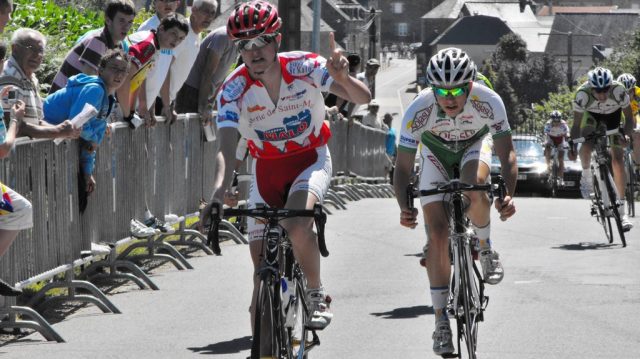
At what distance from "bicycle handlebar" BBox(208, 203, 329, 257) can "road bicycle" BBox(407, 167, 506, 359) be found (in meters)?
1.37

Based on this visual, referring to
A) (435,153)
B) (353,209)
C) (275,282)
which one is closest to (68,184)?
(435,153)

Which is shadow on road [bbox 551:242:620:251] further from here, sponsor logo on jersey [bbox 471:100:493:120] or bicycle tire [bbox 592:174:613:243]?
sponsor logo on jersey [bbox 471:100:493:120]

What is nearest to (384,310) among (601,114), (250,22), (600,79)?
(250,22)

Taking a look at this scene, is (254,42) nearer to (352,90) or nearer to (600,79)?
(352,90)

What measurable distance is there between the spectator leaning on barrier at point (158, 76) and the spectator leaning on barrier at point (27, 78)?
2371mm

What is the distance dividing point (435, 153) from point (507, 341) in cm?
137

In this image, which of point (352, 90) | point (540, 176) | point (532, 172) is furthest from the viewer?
point (532, 172)

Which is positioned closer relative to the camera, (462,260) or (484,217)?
(462,260)

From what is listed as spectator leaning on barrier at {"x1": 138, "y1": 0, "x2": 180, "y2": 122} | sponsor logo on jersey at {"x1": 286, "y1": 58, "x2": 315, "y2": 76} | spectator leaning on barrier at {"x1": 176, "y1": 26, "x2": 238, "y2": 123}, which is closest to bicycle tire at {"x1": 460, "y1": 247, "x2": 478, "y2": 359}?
sponsor logo on jersey at {"x1": 286, "y1": 58, "x2": 315, "y2": 76}

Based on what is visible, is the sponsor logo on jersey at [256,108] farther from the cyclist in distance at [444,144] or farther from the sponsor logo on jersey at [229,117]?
the cyclist in distance at [444,144]

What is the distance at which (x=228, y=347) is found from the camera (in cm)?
927

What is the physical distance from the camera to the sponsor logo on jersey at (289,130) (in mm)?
7957

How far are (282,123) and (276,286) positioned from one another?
50.1 inches

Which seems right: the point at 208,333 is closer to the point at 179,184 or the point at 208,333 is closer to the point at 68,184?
the point at 68,184
